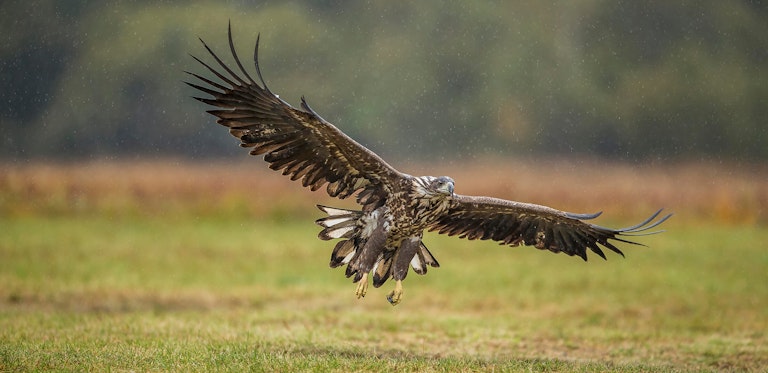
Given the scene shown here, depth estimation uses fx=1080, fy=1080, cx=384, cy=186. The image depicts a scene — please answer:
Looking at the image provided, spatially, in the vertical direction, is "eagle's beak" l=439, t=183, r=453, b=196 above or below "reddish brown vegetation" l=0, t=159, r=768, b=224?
below

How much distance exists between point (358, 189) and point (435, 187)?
0.74 m

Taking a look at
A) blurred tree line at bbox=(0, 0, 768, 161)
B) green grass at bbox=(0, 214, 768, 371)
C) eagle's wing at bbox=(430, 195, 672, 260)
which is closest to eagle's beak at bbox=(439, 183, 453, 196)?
eagle's wing at bbox=(430, 195, 672, 260)

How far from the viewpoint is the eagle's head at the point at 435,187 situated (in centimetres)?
915

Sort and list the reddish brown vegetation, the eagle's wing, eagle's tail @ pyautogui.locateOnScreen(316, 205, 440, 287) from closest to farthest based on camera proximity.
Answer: eagle's tail @ pyautogui.locateOnScreen(316, 205, 440, 287)
the eagle's wing
the reddish brown vegetation

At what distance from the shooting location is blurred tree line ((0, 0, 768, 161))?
97.6 ft

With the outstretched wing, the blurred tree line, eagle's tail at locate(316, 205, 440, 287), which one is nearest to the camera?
the outstretched wing

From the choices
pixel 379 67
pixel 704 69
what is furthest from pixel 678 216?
pixel 379 67

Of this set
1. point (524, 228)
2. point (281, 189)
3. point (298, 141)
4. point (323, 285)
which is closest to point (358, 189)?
point (298, 141)

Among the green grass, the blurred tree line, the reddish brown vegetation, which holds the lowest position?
the green grass

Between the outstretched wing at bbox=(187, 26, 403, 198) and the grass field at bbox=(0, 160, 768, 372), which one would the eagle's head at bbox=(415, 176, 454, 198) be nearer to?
the outstretched wing at bbox=(187, 26, 403, 198)

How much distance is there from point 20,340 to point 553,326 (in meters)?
6.22

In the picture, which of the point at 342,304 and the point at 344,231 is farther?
the point at 342,304

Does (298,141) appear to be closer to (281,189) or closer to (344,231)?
(344,231)

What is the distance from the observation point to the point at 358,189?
952cm
